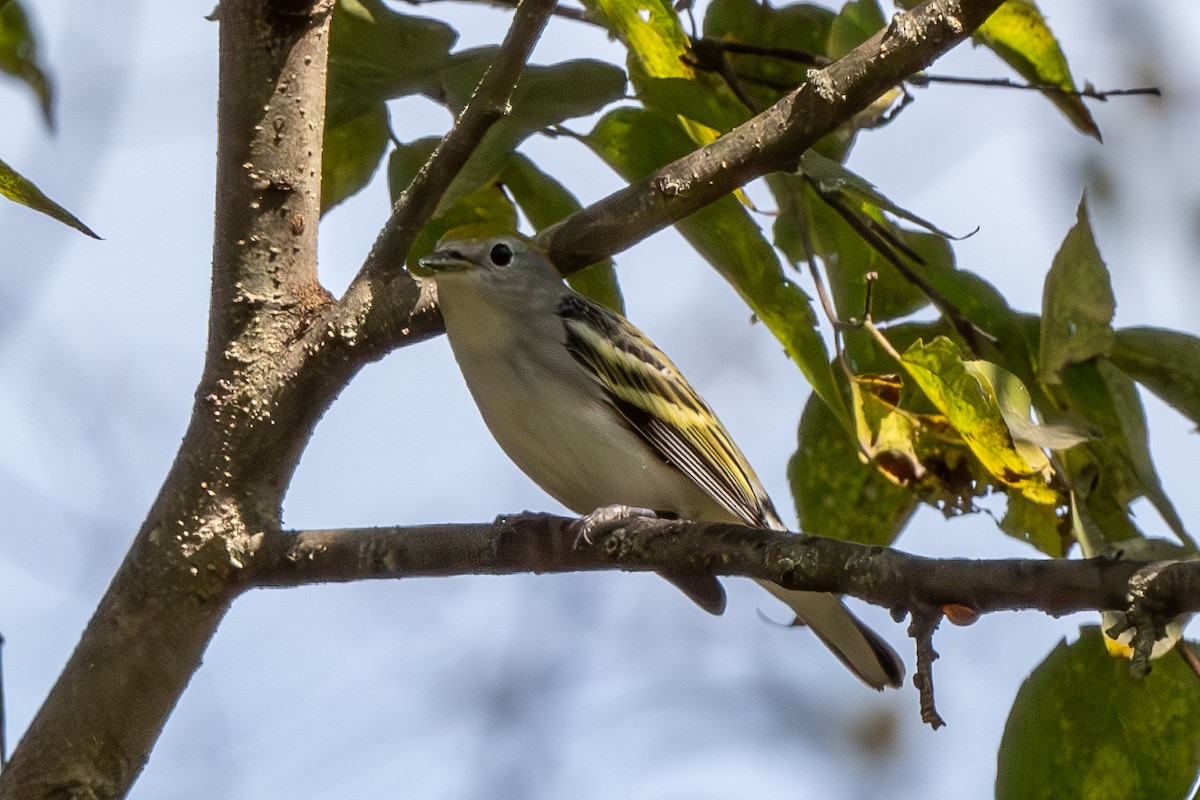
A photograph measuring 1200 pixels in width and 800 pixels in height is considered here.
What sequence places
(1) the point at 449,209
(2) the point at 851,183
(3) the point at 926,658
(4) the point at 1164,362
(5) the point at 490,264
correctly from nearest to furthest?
(3) the point at 926,658 < (2) the point at 851,183 < (4) the point at 1164,362 < (1) the point at 449,209 < (5) the point at 490,264

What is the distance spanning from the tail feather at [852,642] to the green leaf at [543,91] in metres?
1.00

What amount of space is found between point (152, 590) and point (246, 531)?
0.15 m

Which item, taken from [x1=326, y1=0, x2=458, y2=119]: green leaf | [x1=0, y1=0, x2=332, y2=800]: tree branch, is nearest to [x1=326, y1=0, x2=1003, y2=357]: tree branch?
[x1=0, y1=0, x2=332, y2=800]: tree branch

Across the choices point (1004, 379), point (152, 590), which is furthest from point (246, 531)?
point (1004, 379)

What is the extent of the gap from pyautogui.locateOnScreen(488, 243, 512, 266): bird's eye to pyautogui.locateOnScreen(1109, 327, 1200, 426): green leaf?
4.12 feet

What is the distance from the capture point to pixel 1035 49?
2.53 m

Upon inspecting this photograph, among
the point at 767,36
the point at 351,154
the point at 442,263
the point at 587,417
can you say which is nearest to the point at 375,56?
the point at 351,154

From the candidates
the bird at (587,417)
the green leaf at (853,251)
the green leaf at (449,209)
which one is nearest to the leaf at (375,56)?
the green leaf at (449,209)

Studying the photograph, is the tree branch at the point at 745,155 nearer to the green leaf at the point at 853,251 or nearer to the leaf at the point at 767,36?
the green leaf at the point at 853,251

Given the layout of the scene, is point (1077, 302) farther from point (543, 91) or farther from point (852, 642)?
point (543, 91)

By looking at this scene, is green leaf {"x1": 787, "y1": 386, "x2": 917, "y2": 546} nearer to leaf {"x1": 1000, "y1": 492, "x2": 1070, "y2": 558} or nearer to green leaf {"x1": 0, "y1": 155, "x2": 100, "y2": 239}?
leaf {"x1": 1000, "y1": 492, "x2": 1070, "y2": 558}

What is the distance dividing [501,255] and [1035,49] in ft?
3.81

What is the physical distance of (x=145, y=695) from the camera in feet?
5.90

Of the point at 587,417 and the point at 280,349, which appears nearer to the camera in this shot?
the point at 280,349
